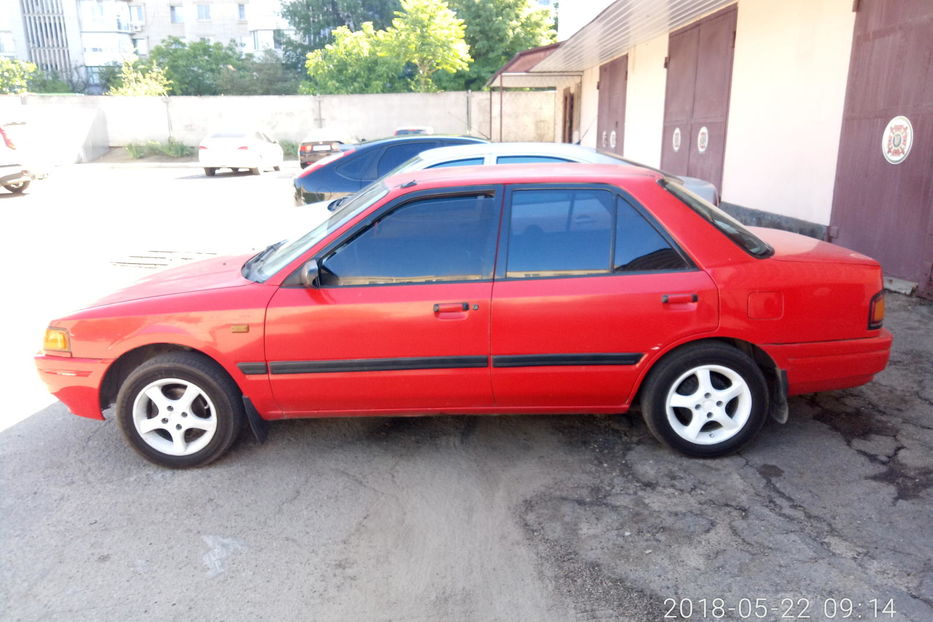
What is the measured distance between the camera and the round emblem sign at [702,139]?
1180cm

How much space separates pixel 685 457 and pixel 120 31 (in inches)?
2977

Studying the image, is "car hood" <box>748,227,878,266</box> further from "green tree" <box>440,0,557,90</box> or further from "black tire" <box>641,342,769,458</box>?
"green tree" <box>440,0,557,90</box>

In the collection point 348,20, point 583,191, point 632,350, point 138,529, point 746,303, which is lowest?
point 138,529

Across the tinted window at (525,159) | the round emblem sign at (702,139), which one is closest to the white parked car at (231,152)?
the round emblem sign at (702,139)

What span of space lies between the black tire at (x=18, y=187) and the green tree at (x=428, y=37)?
24157mm

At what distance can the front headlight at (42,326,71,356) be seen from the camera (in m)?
3.93

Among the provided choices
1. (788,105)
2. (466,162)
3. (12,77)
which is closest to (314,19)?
(12,77)

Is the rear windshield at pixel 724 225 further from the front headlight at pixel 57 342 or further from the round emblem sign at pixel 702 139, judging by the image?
the round emblem sign at pixel 702 139

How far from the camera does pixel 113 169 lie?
94.0ft

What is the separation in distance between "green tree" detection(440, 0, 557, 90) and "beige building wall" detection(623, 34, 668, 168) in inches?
1086

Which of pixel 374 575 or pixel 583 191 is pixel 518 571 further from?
pixel 583 191

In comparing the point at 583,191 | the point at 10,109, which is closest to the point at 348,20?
the point at 10,109

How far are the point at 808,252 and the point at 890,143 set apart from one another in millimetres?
3828

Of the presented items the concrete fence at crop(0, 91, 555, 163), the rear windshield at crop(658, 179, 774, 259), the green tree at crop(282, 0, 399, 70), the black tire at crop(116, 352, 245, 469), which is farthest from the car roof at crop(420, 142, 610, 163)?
the green tree at crop(282, 0, 399, 70)
